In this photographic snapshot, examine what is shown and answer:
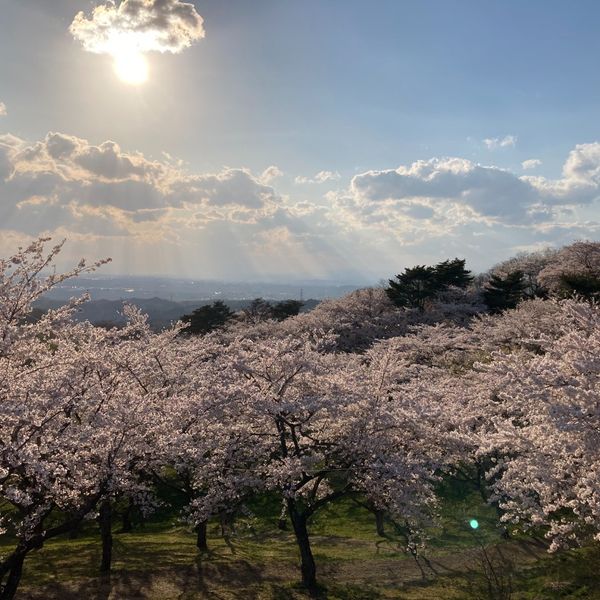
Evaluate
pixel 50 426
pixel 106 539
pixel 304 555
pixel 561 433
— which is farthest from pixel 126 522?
pixel 561 433

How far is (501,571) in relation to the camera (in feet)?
57.8

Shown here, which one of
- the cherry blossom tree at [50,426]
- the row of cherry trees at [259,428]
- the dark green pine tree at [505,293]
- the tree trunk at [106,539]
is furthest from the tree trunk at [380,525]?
the dark green pine tree at [505,293]

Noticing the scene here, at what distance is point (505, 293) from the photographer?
6078 cm

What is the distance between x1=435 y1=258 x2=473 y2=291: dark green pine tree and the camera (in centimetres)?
6569

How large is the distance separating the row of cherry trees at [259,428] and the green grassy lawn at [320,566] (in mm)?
1209

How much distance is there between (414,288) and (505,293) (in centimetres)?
1174

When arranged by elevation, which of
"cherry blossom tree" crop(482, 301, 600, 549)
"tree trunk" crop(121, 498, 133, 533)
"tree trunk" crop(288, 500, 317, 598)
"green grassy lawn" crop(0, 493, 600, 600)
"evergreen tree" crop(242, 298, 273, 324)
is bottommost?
"tree trunk" crop(121, 498, 133, 533)

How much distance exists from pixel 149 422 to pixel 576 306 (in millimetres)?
14802

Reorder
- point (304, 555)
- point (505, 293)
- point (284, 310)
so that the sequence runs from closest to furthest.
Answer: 1. point (304, 555)
2. point (505, 293)
3. point (284, 310)

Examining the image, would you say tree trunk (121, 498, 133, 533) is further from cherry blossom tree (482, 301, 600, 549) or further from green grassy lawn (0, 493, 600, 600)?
cherry blossom tree (482, 301, 600, 549)

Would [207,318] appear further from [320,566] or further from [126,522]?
[320,566]

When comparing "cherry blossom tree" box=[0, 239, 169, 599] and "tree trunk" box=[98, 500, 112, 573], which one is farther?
"tree trunk" box=[98, 500, 112, 573]

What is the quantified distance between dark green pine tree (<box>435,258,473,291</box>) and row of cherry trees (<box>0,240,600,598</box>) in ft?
144

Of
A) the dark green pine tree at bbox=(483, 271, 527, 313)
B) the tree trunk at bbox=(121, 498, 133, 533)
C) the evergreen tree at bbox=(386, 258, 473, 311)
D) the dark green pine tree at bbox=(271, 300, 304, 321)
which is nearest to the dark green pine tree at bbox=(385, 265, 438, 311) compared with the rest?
the evergreen tree at bbox=(386, 258, 473, 311)
